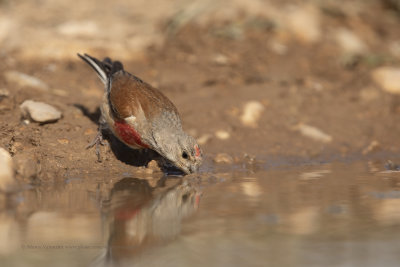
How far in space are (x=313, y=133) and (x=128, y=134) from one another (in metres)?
2.21

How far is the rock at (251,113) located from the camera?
677 cm

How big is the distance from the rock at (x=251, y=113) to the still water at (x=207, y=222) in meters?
1.59

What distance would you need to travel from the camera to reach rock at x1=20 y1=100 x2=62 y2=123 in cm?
565

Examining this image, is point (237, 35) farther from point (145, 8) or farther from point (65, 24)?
point (65, 24)

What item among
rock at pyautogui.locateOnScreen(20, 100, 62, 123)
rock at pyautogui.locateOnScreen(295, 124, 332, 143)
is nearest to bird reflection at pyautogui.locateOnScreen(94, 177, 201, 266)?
rock at pyautogui.locateOnScreen(20, 100, 62, 123)

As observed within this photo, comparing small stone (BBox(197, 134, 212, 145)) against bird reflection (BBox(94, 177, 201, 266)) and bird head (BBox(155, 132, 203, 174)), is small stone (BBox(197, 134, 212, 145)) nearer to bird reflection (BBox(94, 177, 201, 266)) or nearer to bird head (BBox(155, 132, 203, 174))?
bird head (BBox(155, 132, 203, 174))

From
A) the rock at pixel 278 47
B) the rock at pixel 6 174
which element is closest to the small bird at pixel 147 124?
the rock at pixel 6 174

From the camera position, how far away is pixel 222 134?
6.42 m

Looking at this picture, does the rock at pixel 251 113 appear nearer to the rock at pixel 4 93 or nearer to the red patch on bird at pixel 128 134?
the red patch on bird at pixel 128 134

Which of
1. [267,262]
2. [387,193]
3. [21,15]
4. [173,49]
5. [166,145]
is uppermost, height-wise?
[21,15]

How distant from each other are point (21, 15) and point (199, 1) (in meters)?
2.36

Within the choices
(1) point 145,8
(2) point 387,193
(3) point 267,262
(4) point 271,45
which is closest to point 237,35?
(4) point 271,45

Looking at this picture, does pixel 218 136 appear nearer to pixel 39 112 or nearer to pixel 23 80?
pixel 39 112

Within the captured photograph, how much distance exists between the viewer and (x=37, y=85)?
21.4 ft
